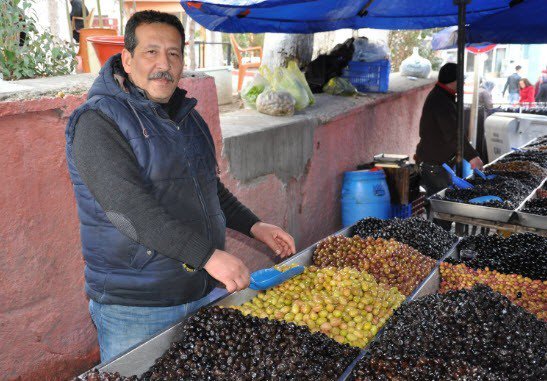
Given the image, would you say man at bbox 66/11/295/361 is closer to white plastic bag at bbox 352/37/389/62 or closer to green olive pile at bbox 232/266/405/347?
green olive pile at bbox 232/266/405/347

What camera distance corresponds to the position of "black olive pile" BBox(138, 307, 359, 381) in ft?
6.24

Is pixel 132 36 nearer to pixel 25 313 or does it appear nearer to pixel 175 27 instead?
pixel 175 27

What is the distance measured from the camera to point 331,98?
635 cm

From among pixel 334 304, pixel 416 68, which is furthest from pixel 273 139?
pixel 416 68

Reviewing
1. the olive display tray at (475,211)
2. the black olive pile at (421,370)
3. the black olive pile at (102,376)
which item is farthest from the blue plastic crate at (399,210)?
the black olive pile at (102,376)

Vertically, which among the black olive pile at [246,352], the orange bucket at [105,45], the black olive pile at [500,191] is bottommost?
the black olive pile at [500,191]

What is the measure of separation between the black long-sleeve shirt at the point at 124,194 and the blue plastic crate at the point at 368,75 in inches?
224

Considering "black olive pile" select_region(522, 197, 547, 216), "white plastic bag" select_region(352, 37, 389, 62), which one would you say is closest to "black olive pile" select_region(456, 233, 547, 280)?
"black olive pile" select_region(522, 197, 547, 216)

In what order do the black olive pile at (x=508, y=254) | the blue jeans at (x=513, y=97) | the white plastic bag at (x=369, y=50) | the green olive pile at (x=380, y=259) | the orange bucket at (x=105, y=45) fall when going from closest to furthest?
the green olive pile at (x=380, y=259) → the black olive pile at (x=508, y=254) → the orange bucket at (x=105, y=45) → the white plastic bag at (x=369, y=50) → the blue jeans at (x=513, y=97)

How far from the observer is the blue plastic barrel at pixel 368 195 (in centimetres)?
562

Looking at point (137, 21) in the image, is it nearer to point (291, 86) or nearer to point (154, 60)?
point (154, 60)

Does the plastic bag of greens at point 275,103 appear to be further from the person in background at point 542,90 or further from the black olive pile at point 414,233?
the person in background at point 542,90

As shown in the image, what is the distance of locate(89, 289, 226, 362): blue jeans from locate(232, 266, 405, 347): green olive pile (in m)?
0.34

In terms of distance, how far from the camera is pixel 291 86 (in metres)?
5.52
